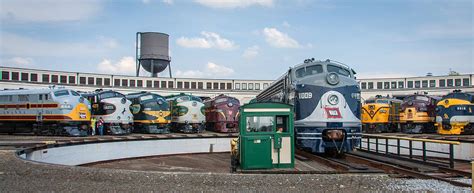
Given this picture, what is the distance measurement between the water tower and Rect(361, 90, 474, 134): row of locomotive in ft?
130

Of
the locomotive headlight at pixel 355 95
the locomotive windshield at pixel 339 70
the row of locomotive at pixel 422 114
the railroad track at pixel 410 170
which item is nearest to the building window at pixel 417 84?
the row of locomotive at pixel 422 114

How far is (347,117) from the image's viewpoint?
567 inches

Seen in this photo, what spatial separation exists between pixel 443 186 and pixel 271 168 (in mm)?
4529

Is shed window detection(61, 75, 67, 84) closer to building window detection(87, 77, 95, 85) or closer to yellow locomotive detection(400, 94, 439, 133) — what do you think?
building window detection(87, 77, 95, 85)

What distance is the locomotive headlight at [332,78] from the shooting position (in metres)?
14.5

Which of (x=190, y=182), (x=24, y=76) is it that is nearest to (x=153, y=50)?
(x=24, y=76)

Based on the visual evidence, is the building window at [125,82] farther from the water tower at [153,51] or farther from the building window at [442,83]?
the building window at [442,83]

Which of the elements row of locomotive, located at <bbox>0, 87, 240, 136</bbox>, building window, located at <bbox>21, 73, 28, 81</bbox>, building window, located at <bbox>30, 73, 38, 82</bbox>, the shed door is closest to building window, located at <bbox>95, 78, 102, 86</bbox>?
building window, located at <bbox>30, 73, 38, 82</bbox>

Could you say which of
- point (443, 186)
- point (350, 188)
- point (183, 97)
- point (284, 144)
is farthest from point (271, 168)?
point (183, 97)

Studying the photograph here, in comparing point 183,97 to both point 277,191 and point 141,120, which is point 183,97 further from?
point 277,191

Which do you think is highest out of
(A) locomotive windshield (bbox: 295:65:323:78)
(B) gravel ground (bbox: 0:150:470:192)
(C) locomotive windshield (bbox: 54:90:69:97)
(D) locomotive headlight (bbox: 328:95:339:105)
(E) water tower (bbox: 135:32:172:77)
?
(E) water tower (bbox: 135:32:172:77)

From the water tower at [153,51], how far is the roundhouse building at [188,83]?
2.61 m

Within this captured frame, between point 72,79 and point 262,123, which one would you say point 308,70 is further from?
point 72,79

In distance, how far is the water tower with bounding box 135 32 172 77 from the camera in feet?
215
